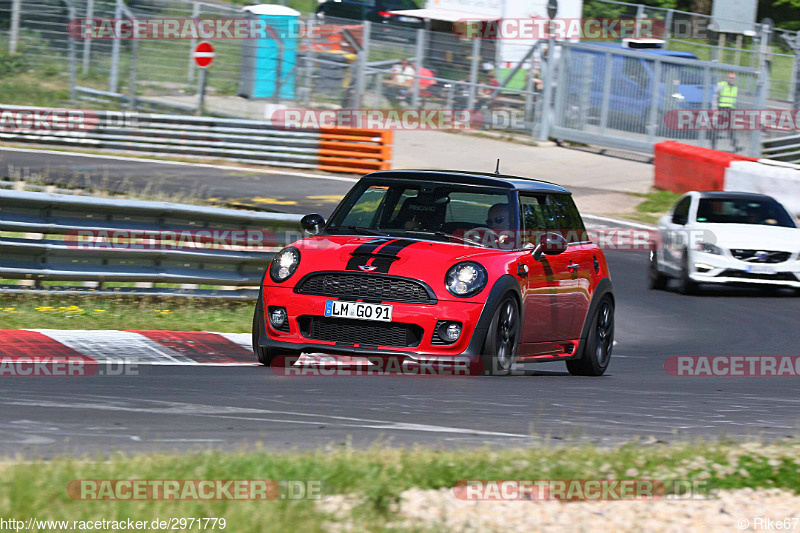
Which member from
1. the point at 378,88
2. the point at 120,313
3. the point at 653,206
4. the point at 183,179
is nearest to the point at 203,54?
the point at 378,88

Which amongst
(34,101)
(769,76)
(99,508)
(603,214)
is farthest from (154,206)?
(769,76)

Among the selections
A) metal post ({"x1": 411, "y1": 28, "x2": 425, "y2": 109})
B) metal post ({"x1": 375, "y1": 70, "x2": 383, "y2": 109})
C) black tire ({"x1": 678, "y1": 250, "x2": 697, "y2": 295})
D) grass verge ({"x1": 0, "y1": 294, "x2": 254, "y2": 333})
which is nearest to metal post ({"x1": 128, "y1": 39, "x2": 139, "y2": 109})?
metal post ({"x1": 375, "y1": 70, "x2": 383, "y2": 109})

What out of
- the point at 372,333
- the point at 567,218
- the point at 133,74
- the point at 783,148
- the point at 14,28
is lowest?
the point at 372,333

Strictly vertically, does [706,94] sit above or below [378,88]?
above

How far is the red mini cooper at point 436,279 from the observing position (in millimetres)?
7617

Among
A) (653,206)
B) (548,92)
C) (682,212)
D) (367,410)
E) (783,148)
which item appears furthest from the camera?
(548,92)

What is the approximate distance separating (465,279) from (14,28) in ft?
72.0

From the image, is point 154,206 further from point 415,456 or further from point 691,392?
point 415,456

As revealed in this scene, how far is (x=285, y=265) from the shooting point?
313 inches

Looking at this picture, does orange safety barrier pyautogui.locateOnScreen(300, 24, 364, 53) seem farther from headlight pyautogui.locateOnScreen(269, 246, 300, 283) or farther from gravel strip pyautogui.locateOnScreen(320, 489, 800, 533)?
gravel strip pyautogui.locateOnScreen(320, 489, 800, 533)

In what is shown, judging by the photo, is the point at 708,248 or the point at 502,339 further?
the point at 708,248

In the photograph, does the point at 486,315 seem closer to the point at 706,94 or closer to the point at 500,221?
the point at 500,221

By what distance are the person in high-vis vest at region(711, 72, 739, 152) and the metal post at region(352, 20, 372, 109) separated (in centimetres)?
811

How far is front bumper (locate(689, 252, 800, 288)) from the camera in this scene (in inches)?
589
